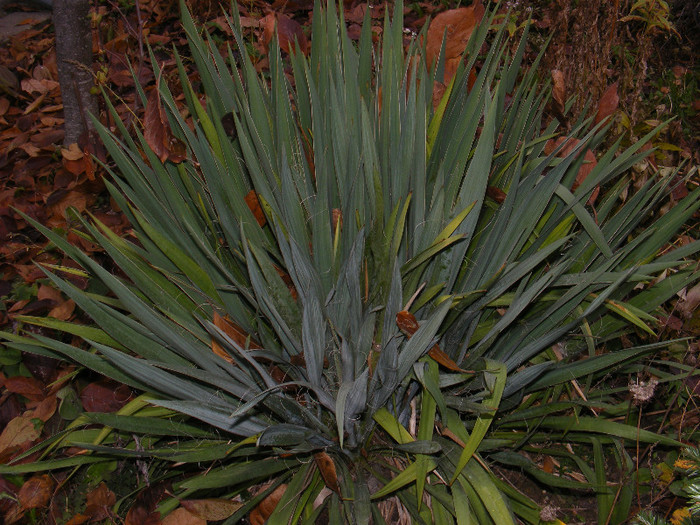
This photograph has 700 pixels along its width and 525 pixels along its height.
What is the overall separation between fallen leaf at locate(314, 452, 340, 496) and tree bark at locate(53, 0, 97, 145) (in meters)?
1.81

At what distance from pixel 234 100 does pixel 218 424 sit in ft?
3.27

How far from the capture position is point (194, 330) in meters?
1.66

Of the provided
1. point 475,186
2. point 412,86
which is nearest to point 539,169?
point 475,186

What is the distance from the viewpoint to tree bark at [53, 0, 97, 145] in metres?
2.74

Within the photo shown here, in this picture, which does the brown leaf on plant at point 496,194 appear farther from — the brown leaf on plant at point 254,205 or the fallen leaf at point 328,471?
the fallen leaf at point 328,471

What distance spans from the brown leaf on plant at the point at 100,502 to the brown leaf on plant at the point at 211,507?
27 centimetres

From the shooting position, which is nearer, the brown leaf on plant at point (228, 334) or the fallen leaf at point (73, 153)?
the brown leaf on plant at point (228, 334)

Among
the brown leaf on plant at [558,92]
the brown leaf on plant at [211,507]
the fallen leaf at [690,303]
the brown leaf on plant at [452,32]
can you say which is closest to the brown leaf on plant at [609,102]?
the brown leaf on plant at [558,92]

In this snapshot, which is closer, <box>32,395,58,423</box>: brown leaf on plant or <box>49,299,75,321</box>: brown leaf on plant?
<box>32,395,58,423</box>: brown leaf on plant

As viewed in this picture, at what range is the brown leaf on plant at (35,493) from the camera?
194 centimetres

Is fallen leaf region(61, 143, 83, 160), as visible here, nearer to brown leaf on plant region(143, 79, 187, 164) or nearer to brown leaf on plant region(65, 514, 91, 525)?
brown leaf on plant region(143, 79, 187, 164)

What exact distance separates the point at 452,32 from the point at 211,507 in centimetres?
175

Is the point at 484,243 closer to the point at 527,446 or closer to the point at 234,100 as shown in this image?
the point at 527,446

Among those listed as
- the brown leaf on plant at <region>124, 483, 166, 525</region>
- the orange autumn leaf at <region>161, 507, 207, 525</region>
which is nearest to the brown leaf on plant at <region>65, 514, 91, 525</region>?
the brown leaf on plant at <region>124, 483, 166, 525</region>
